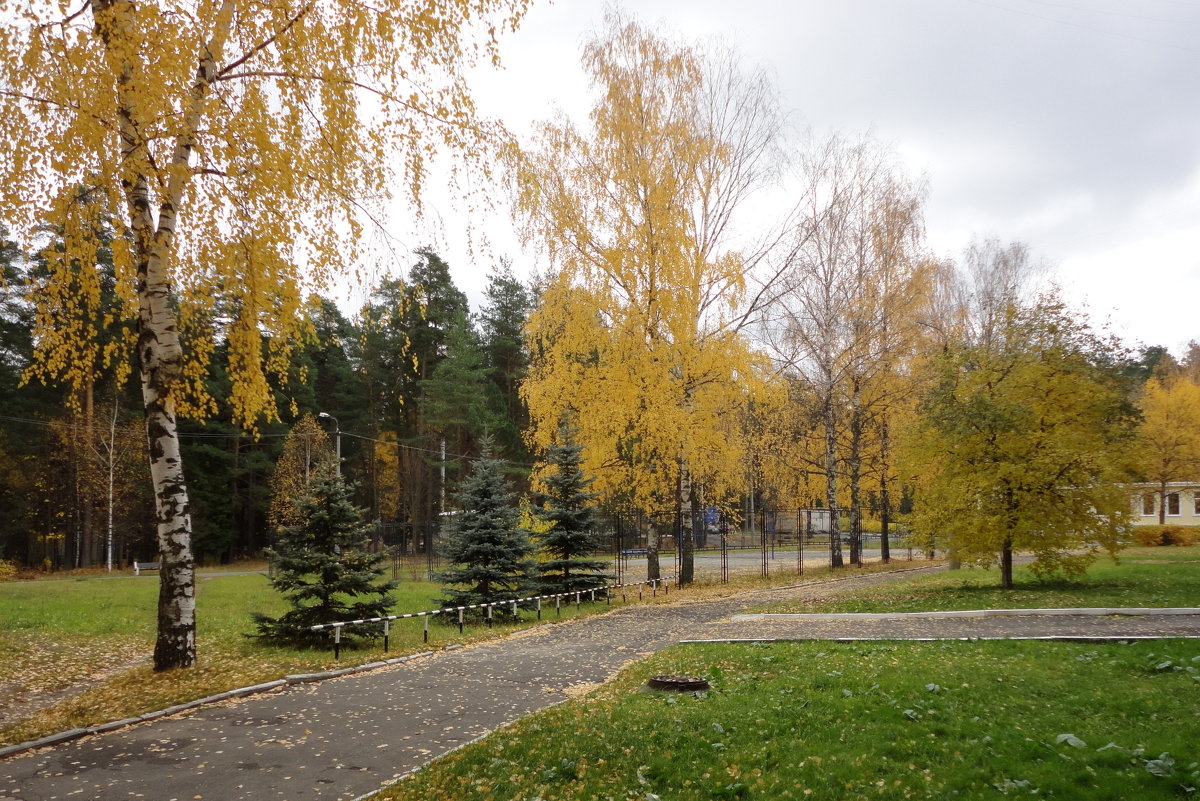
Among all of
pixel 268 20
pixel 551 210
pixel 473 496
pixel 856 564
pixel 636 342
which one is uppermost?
pixel 551 210

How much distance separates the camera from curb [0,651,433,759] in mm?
6617

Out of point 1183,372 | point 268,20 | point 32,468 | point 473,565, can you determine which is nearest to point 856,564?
point 473,565

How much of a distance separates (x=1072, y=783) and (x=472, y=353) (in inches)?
1459

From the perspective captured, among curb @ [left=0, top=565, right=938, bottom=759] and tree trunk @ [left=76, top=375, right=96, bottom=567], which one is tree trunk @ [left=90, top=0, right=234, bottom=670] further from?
tree trunk @ [left=76, top=375, right=96, bottom=567]

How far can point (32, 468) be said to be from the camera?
110 feet

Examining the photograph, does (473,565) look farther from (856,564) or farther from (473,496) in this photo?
(856,564)

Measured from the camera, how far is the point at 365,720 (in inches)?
296

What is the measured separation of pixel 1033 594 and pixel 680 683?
1029cm

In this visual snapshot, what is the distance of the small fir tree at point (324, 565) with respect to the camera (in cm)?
1241

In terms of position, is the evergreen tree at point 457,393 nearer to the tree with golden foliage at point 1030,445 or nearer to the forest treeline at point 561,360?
the forest treeline at point 561,360

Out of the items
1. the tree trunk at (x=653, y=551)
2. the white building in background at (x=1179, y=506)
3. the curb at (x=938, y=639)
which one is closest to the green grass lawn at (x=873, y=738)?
the curb at (x=938, y=639)

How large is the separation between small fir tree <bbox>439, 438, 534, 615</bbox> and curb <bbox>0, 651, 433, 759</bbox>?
513cm

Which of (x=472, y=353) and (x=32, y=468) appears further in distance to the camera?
(x=472, y=353)

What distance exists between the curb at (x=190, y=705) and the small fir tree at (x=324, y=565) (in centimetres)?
197
